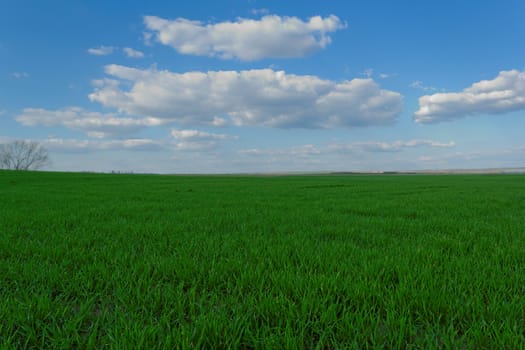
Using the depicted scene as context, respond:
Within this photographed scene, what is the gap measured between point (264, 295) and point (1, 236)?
450 cm

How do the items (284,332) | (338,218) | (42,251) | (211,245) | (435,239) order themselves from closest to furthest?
(284,332) → (42,251) → (211,245) → (435,239) → (338,218)

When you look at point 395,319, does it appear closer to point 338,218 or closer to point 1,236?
point 338,218

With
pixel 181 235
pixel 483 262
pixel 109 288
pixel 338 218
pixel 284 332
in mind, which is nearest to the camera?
pixel 284 332

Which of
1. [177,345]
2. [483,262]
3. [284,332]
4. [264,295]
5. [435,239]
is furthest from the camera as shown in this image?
[435,239]

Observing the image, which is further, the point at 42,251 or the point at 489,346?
the point at 42,251

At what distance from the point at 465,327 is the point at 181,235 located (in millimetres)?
3708

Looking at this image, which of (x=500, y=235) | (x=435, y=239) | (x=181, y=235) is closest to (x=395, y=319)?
(x=435, y=239)

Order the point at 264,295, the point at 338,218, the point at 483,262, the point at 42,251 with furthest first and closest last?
the point at 338,218 → the point at 42,251 → the point at 483,262 → the point at 264,295

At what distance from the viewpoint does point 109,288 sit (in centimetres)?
258

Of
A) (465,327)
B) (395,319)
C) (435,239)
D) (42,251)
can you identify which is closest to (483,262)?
(435,239)

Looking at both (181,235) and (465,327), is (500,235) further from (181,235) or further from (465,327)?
(181,235)

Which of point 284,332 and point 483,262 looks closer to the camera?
point 284,332

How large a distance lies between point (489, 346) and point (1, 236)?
5956 millimetres

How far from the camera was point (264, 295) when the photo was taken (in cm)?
226
